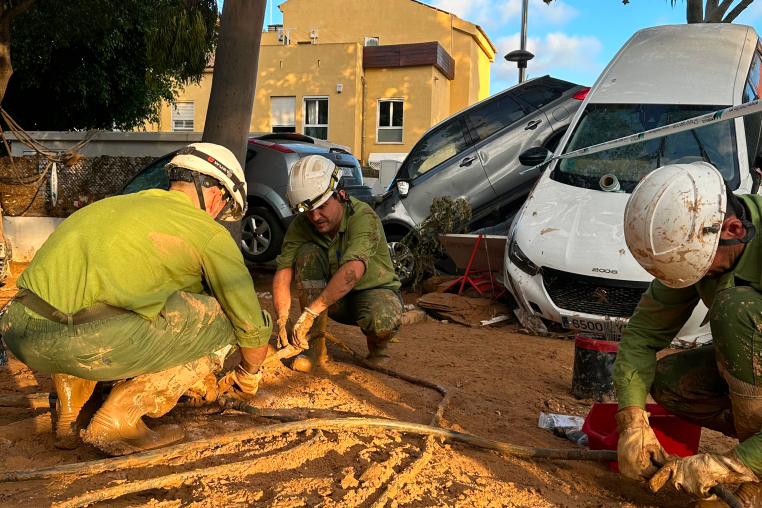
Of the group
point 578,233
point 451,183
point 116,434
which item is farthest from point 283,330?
point 451,183

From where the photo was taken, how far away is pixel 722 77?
6352 mm

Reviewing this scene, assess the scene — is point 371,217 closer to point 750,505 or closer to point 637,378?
point 637,378

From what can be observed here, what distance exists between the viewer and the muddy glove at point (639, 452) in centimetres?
256

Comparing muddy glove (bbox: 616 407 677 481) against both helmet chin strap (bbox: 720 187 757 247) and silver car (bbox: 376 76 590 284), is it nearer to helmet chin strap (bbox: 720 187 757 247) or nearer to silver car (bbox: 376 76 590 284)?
helmet chin strap (bbox: 720 187 757 247)

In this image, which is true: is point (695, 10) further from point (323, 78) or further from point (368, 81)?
point (323, 78)

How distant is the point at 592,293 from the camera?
5391 mm

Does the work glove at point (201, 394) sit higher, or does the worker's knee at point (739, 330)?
the worker's knee at point (739, 330)

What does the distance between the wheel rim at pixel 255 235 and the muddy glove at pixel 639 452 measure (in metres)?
6.39

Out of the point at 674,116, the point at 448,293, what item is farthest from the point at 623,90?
the point at 448,293

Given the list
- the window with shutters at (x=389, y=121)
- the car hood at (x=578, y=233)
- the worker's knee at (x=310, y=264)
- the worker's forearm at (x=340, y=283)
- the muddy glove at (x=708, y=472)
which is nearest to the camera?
the muddy glove at (x=708, y=472)

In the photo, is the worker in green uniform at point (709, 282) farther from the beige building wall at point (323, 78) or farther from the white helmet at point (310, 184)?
the beige building wall at point (323, 78)

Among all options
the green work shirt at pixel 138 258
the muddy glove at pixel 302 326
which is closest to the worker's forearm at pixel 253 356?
the green work shirt at pixel 138 258

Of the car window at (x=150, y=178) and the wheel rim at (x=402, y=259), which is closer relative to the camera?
the wheel rim at (x=402, y=259)

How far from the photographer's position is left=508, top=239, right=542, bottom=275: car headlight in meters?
5.73
